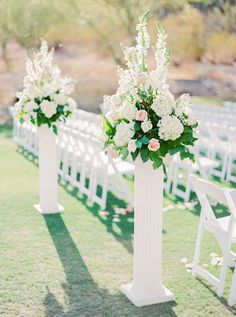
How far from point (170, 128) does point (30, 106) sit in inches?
114

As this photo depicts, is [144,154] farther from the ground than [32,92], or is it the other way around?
[32,92]

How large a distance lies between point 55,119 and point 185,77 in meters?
22.3

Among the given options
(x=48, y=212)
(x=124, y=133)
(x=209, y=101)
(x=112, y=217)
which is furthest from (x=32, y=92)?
(x=209, y=101)

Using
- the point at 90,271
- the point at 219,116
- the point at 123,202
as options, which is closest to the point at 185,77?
the point at 219,116

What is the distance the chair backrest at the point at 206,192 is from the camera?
14.8ft

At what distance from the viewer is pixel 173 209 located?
7.31m

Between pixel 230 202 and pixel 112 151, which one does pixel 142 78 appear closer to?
pixel 112 151

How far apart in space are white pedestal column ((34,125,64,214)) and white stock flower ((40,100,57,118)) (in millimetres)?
236

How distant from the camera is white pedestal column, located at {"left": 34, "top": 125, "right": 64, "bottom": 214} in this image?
6867 mm

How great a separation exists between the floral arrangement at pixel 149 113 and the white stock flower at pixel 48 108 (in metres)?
2.33

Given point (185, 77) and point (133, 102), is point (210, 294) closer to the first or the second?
point (133, 102)

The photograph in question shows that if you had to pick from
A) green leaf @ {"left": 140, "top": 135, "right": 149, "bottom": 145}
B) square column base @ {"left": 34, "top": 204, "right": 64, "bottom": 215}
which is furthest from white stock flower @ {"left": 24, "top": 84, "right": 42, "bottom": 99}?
green leaf @ {"left": 140, "top": 135, "right": 149, "bottom": 145}

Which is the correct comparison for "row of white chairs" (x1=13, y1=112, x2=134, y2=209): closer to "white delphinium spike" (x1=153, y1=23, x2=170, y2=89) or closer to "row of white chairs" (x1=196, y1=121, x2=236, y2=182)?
"row of white chairs" (x1=196, y1=121, x2=236, y2=182)

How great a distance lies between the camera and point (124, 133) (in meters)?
4.27
